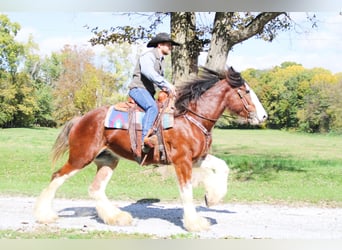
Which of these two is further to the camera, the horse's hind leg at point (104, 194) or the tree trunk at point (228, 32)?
the tree trunk at point (228, 32)

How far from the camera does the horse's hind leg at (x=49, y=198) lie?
4.41 meters

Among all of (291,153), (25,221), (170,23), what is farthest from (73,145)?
(291,153)

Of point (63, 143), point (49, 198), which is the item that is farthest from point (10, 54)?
point (49, 198)

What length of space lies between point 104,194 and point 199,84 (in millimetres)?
1295

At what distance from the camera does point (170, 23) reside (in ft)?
20.8

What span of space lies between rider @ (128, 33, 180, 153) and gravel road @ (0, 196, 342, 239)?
75cm

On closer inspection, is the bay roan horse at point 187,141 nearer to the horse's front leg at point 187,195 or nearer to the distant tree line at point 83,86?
the horse's front leg at point 187,195

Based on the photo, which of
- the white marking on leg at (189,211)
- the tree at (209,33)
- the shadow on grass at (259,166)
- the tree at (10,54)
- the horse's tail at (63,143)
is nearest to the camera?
the white marking on leg at (189,211)

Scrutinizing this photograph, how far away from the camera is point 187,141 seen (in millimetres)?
4219

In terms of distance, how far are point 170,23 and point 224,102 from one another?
7.67ft

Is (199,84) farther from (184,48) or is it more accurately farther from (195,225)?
(184,48)

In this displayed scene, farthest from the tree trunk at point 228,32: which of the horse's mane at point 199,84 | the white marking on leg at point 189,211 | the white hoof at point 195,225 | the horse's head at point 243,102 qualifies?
the white hoof at point 195,225

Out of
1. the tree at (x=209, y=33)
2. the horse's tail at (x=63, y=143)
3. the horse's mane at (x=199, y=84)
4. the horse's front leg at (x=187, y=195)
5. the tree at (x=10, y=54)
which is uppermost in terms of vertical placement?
the tree at (x=209, y=33)
